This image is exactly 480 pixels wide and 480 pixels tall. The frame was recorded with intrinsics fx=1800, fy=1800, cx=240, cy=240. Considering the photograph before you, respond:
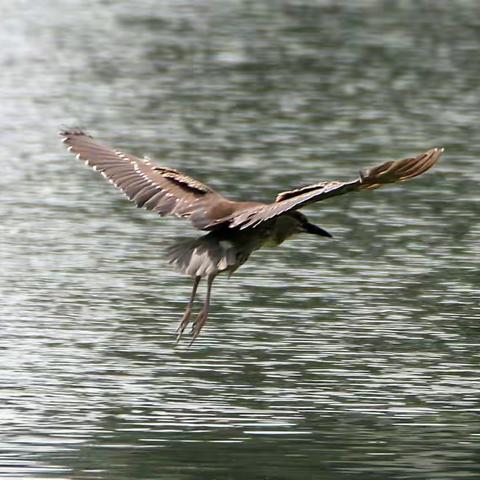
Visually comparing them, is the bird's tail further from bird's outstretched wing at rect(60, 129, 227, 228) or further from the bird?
bird's outstretched wing at rect(60, 129, 227, 228)

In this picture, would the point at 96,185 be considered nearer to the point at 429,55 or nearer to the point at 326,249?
the point at 326,249

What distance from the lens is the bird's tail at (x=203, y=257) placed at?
10.1 meters

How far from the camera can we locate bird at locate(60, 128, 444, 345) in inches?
399

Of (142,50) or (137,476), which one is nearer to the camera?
(137,476)

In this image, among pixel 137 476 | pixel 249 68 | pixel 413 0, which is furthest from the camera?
pixel 413 0

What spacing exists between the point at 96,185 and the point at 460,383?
748cm

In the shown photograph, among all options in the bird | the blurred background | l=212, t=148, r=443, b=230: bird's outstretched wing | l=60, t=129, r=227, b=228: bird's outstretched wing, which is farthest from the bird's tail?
the blurred background

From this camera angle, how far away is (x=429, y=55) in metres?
27.4

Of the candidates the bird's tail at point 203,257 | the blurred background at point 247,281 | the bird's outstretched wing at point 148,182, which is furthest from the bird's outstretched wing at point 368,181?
the blurred background at point 247,281

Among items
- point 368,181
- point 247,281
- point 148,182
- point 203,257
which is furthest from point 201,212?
point 247,281

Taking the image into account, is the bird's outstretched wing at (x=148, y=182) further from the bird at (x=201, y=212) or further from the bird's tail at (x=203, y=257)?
the bird's tail at (x=203, y=257)

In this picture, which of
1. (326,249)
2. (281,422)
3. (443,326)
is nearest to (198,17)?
(326,249)

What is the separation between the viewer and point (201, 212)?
10.4 metres

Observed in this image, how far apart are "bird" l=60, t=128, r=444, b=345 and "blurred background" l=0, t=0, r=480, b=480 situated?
2.73ft
